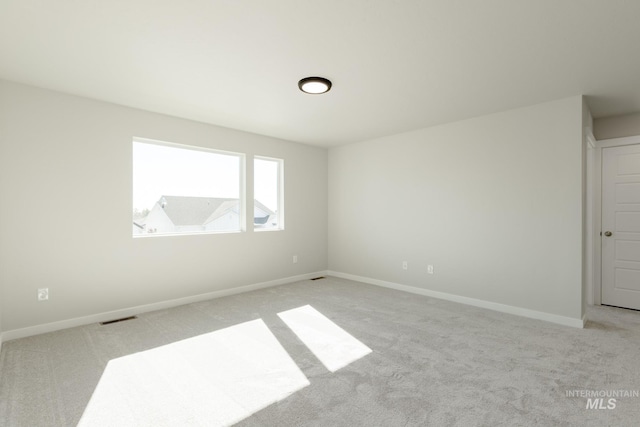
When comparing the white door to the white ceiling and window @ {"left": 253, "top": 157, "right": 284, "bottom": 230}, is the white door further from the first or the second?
window @ {"left": 253, "top": 157, "right": 284, "bottom": 230}

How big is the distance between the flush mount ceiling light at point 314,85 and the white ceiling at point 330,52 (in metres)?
0.10

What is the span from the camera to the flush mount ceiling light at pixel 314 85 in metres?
2.96

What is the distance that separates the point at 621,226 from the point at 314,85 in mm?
4293

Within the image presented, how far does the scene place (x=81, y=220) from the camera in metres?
3.39

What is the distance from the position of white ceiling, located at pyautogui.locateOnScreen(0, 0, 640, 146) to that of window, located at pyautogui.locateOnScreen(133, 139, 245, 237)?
2.25 feet

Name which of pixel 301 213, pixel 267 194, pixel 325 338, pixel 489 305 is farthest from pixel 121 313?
pixel 489 305

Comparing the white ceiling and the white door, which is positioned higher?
the white ceiling

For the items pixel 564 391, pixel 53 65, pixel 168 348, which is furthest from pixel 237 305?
pixel 564 391

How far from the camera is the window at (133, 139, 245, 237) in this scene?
3934 millimetres

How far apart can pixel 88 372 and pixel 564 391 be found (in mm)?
3427

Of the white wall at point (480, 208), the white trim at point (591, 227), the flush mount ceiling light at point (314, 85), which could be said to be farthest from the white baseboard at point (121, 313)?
the white trim at point (591, 227)

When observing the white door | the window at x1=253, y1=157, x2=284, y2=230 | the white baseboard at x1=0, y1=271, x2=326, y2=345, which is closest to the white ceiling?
the white door

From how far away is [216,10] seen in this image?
1979 millimetres

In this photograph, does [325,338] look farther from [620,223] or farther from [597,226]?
[620,223]
